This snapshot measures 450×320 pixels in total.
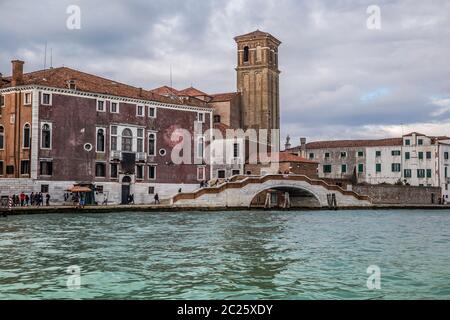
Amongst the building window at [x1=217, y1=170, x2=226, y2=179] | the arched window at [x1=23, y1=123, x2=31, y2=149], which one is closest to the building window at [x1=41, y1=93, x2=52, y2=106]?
the arched window at [x1=23, y1=123, x2=31, y2=149]

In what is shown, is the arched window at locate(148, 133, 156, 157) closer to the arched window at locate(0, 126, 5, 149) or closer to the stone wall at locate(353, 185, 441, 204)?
the arched window at locate(0, 126, 5, 149)

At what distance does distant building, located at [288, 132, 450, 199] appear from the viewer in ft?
164

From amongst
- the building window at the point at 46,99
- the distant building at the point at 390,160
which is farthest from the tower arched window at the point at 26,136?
the distant building at the point at 390,160

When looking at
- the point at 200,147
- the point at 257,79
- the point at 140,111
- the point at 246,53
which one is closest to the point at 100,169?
the point at 140,111

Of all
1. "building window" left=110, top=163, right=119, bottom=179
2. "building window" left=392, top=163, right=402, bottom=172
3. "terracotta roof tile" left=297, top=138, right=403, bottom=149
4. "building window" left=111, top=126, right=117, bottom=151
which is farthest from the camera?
"terracotta roof tile" left=297, top=138, right=403, bottom=149

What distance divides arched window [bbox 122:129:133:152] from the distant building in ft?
64.6

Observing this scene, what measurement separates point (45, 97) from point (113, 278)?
2558 cm

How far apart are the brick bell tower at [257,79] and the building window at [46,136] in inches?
853

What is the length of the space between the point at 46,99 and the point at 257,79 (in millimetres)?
23139

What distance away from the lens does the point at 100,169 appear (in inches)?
1421

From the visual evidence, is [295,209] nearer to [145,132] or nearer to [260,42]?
[145,132]

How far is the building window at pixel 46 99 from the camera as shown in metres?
33.6

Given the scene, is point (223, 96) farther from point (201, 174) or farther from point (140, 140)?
point (140, 140)

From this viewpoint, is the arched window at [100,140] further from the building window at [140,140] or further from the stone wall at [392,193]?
the stone wall at [392,193]
